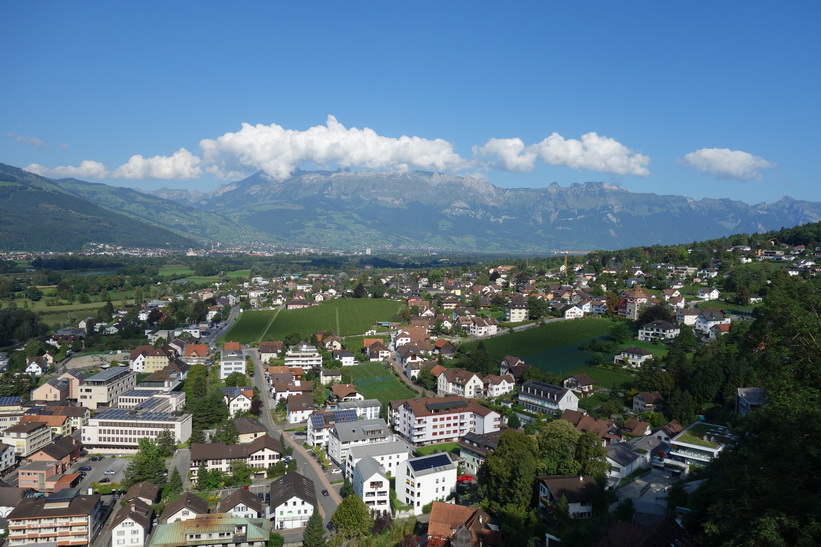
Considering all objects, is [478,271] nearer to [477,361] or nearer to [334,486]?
[477,361]

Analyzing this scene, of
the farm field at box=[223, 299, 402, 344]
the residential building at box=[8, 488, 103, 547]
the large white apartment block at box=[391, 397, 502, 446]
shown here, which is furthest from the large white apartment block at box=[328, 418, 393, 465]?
the farm field at box=[223, 299, 402, 344]

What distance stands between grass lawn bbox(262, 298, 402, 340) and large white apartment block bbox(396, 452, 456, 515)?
22991 millimetres

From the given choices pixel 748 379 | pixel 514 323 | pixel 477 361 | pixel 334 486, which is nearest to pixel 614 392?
pixel 748 379

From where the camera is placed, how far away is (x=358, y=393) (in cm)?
2638

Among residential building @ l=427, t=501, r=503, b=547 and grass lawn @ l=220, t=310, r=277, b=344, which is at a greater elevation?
residential building @ l=427, t=501, r=503, b=547

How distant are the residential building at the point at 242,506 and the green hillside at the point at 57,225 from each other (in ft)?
405

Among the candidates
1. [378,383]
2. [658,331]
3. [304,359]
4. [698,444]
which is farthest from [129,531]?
[658,331]

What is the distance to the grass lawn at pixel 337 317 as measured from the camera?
Answer: 42.5m

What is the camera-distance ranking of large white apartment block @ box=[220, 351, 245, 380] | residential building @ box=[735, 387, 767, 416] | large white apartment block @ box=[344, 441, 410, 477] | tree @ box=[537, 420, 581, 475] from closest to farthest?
tree @ box=[537, 420, 581, 475]
large white apartment block @ box=[344, 441, 410, 477]
residential building @ box=[735, 387, 767, 416]
large white apartment block @ box=[220, 351, 245, 380]

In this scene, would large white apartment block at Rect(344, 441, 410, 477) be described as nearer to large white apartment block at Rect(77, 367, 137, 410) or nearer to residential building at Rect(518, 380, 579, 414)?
residential building at Rect(518, 380, 579, 414)

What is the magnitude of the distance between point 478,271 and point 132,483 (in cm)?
5698

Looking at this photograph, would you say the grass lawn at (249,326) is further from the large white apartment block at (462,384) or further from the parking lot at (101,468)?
the parking lot at (101,468)

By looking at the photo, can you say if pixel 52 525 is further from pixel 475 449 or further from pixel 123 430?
pixel 475 449

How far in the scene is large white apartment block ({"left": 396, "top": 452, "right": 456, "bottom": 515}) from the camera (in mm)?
16531
